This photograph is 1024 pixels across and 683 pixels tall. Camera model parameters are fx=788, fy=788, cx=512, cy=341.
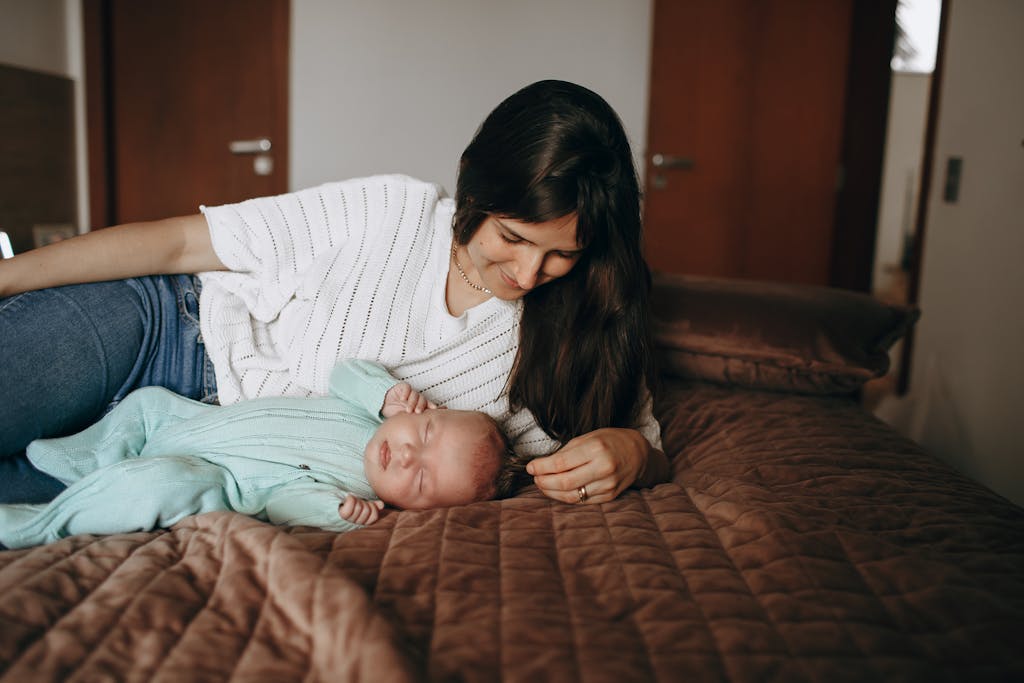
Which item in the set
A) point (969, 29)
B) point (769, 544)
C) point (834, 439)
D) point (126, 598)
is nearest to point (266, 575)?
point (126, 598)

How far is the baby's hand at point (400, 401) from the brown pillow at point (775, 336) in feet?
2.83

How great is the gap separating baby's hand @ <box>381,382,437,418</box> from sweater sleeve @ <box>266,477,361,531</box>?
0.20 m

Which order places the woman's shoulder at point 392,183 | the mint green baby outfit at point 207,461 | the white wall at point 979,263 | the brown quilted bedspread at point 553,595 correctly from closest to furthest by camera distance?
the brown quilted bedspread at point 553,595 < the mint green baby outfit at point 207,461 < the woman's shoulder at point 392,183 < the white wall at point 979,263

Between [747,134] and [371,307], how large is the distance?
9.48ft

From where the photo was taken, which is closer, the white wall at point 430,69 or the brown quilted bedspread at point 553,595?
the brown quilted bedspread at point 553,595

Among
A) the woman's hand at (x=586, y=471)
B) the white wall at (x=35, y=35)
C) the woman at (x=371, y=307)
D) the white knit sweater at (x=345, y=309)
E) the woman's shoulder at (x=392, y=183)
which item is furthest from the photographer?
the white wall at (x=35, y=35)

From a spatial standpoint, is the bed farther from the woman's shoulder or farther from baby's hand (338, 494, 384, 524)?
the woman's shoulder

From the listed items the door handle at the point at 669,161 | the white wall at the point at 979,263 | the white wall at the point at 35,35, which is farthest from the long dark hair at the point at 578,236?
the white wall at the point at 35,35

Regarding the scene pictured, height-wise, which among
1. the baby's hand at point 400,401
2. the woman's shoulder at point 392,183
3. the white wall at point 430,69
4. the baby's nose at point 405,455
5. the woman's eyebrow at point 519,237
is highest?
the white wall at point 430,69

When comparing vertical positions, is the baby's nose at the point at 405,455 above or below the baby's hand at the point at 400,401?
below

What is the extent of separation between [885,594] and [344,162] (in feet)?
12.3

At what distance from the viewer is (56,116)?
394cm

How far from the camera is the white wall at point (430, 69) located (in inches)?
155

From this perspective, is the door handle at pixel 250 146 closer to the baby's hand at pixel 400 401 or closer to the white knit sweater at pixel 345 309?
the white knit sweater at pixel 345 309
